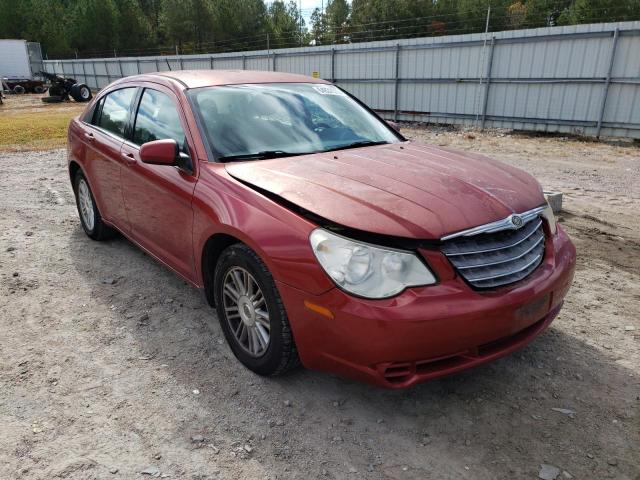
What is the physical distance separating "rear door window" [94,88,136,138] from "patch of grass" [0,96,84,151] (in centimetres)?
867

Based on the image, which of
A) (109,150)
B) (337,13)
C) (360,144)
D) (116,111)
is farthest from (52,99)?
(337,13)

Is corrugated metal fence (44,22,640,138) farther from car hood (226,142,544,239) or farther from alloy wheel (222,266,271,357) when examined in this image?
alloy wheel (222,266,271,357)

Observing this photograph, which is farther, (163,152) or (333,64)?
(333,64)

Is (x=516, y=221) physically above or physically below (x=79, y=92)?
above

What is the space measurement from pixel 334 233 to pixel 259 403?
3.47 feet

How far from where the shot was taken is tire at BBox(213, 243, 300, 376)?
2551mm

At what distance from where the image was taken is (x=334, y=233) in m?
2.30

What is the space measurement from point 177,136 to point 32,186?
18.4 feet

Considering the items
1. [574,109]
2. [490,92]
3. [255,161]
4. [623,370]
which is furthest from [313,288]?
[490,92]

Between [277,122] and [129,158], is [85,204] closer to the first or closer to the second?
[129,158]

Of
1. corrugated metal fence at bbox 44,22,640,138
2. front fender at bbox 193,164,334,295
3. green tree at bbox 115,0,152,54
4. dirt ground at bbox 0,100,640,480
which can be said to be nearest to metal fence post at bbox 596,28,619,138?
corrugated metal fence at bbox 44,22,640,138

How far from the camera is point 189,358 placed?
10.2 feet

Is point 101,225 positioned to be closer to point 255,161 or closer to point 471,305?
point 255,161

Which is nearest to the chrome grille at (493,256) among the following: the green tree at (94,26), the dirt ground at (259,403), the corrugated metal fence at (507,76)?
the dirt ground at (259,403)
